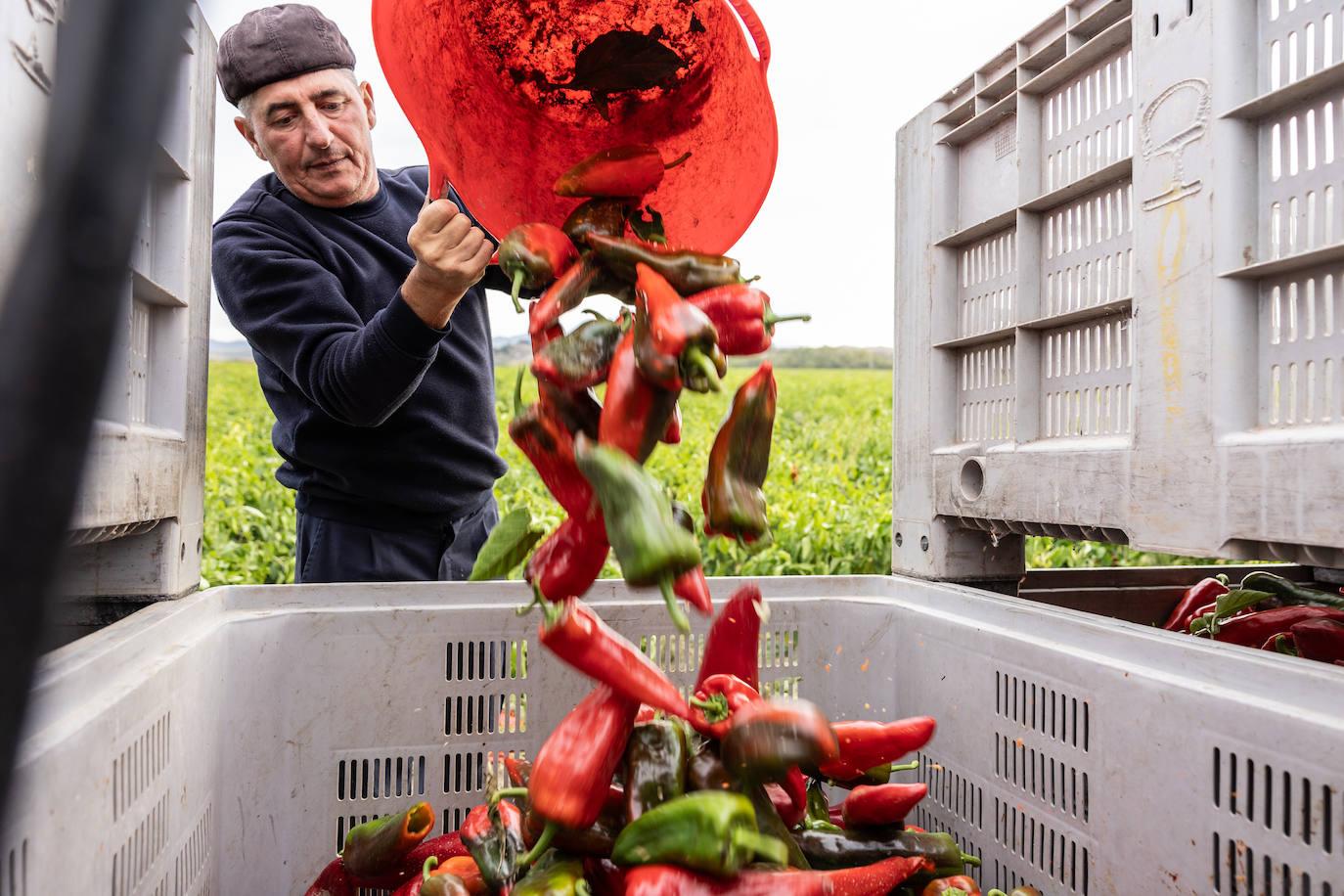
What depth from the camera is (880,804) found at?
147 centimetres

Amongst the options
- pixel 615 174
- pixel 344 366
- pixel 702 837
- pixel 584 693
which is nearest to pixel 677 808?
pixel 702 837

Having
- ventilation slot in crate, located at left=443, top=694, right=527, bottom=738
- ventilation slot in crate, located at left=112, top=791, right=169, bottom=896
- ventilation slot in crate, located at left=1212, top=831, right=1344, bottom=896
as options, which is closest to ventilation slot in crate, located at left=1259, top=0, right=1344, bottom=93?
ventilation slot in crate, located at left=1212, top=831, right=1344, bottom=896

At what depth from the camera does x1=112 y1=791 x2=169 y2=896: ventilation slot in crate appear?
1088mm

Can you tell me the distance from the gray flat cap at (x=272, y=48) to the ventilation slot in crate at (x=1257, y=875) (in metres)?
2.52

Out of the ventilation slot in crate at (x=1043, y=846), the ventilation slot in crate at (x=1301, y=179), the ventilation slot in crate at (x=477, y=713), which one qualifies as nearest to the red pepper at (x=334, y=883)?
the ventilation slot in crate at (x=477, y=713)

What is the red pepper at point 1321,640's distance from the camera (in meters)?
1.47

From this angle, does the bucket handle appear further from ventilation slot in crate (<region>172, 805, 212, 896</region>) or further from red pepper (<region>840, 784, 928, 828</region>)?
ventilation slot in crate (<region>172, 805, 212, 896</region>)

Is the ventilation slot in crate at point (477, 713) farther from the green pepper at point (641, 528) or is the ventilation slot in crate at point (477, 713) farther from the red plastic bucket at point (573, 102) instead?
the red plastic bucket at point (573, 102)

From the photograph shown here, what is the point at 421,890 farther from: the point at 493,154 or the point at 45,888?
the point at 493,154

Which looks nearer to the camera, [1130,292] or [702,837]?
[702,837]

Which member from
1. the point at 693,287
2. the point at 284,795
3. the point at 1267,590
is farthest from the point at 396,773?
the point at 1267,590

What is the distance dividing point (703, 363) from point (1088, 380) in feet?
2.70

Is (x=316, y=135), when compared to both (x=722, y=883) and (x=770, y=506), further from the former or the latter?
(x=770, y=506)

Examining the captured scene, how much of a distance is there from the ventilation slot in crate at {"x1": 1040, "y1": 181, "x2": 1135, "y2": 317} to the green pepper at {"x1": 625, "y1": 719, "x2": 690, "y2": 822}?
3.28ft
